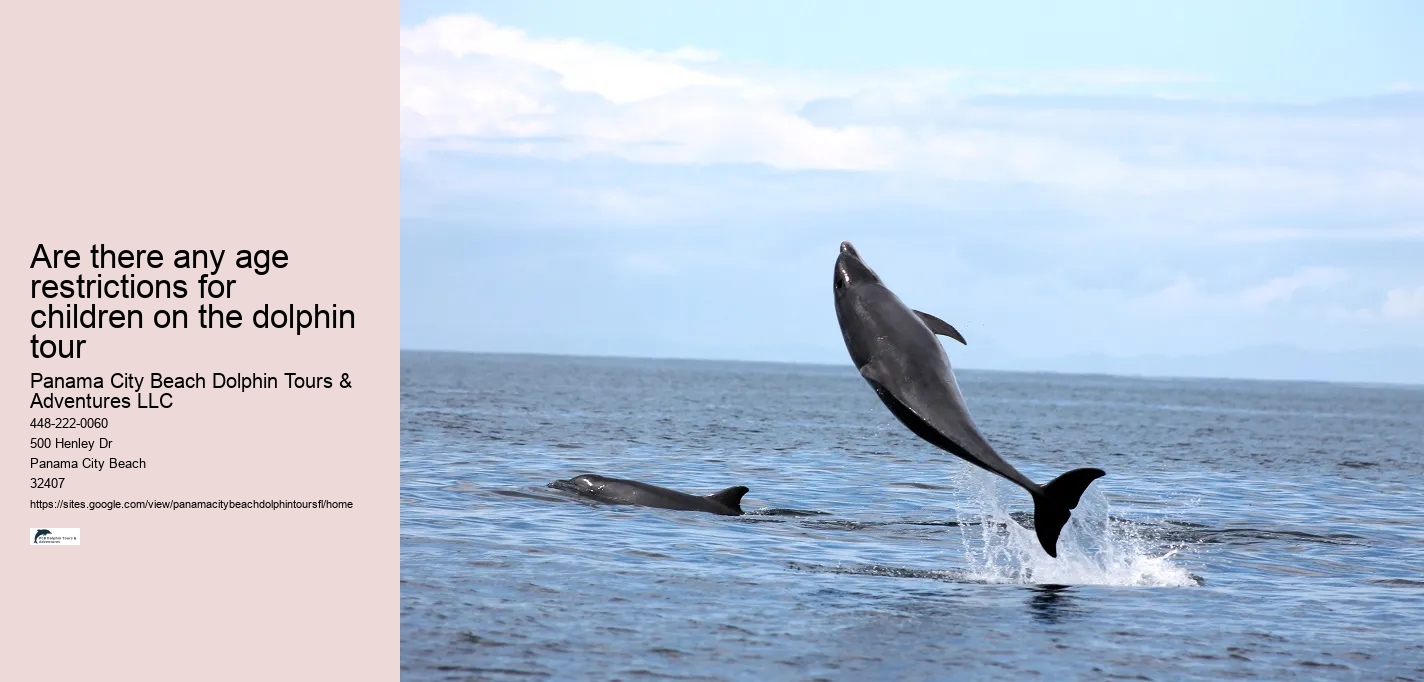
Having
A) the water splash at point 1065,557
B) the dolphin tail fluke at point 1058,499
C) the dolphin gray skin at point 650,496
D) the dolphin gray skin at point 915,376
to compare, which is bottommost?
the water splash at point 1065,557

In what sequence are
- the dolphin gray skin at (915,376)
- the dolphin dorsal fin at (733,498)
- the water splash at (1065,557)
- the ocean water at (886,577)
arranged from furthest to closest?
1. the dolphin dorsal fin at (733,498)
2. the water splash at (1065,557)
3. the ocean water at (886,577)
4. the dolphin gray skin at (915,376)

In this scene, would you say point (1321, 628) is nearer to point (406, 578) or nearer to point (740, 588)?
point (740, 588)

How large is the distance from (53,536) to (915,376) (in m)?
10.1

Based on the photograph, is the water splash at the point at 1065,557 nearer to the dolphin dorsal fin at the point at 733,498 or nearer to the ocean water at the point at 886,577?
the ocean water at the point at 886,577

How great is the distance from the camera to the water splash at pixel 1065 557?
2089 centimetres

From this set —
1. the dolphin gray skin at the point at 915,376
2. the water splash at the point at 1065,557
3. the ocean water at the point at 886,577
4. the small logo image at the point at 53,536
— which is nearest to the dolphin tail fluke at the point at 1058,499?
the dolphin gray skin at the point at 915,376

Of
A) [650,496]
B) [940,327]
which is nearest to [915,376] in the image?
[940,327]

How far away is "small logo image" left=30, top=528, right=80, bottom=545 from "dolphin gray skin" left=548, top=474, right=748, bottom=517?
1225 cm

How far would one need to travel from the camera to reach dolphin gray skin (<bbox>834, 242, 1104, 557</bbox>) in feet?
47.4

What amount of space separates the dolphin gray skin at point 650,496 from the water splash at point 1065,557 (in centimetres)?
425

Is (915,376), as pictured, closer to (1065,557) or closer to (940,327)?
(940,327)

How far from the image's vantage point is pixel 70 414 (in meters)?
17.9

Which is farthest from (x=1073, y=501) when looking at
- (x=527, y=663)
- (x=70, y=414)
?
(x=70, y=414)

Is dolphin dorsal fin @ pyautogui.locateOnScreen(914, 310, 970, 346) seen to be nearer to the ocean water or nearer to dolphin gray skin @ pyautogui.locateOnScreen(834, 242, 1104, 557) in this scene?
dolphin gray skin @ pyautogui.locateOnScreen(834, 242, 1104, 557)
